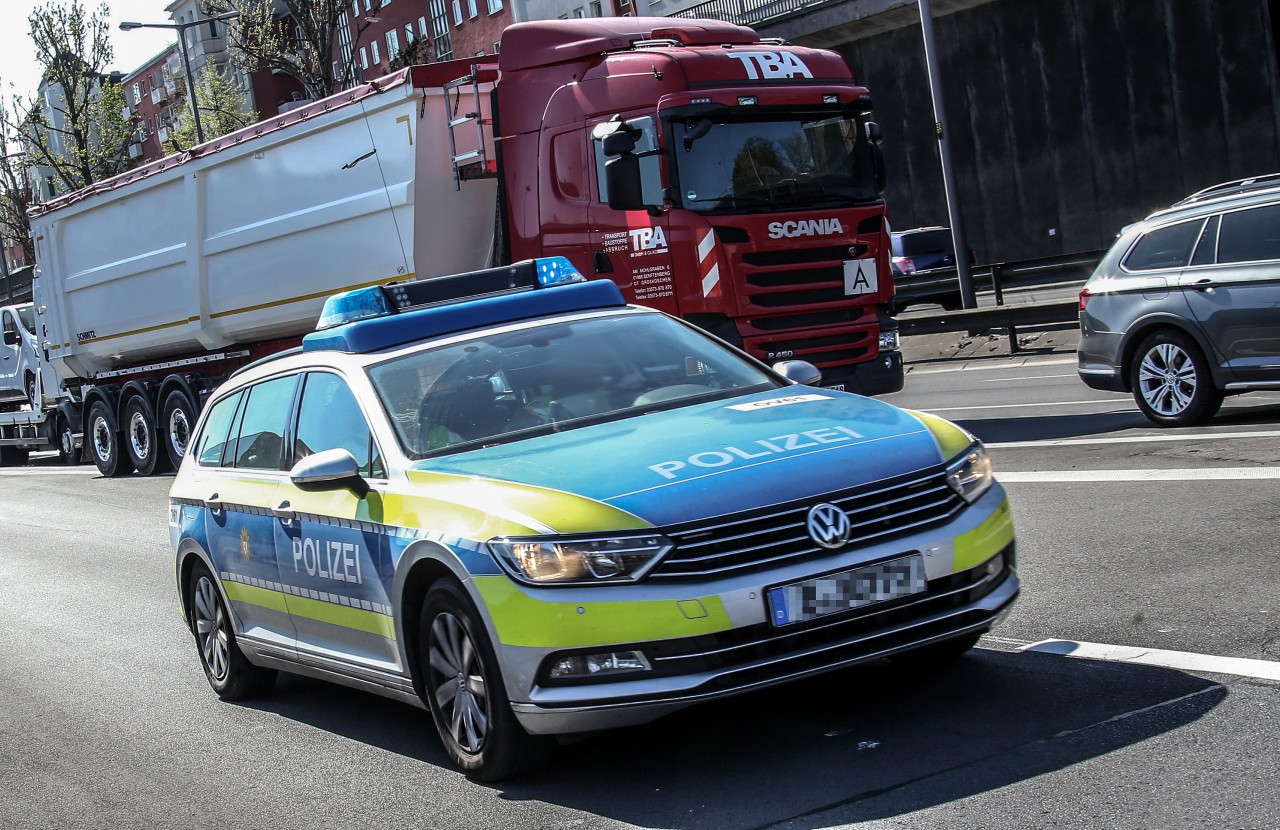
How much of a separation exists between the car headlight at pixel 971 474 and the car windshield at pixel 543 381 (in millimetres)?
1114

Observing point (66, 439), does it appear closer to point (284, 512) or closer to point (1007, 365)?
point (1007, 365)

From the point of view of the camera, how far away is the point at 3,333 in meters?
27.3

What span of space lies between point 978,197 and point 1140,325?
27.3 meters

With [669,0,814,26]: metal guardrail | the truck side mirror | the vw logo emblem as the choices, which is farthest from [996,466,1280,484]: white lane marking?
[669,0,814,26]: metal guardrail

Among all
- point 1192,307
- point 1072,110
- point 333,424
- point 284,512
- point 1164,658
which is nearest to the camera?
point 1164,658

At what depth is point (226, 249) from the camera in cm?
1950

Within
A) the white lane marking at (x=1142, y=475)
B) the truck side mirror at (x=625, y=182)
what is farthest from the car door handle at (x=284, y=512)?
the truck side mirror at (x=625, y=182)

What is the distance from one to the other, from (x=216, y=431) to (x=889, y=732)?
3959 millimetres

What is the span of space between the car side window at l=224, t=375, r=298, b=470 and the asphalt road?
1.14 m

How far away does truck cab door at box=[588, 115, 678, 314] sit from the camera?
13266 mm

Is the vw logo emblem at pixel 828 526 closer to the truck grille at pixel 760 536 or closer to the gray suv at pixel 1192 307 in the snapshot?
the truck grille at pixel 760 536

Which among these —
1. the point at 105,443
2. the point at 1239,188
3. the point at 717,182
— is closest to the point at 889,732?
the point at 1239,188

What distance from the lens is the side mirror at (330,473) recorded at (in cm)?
578

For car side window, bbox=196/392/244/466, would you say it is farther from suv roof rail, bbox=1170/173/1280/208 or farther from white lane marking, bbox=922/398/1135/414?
white lane marking, bbox=922/398/1135/414
